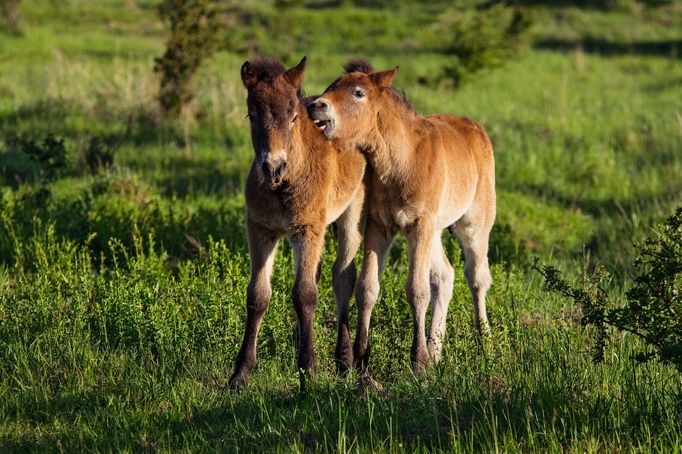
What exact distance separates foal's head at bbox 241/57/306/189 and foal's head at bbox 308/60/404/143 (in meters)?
0.23

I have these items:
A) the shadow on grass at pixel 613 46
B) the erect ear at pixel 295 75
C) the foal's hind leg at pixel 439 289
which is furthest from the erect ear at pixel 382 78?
the shadow on grass at pixel 613 46

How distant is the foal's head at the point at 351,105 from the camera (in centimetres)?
688

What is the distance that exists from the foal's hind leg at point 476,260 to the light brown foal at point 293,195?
1.40 metres

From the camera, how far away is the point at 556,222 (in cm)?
1237

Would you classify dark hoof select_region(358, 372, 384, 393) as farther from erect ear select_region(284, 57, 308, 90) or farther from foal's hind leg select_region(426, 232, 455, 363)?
erect ear select_region(284, 57, 308, 90)

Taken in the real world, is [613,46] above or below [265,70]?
below

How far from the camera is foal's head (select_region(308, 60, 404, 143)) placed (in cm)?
688

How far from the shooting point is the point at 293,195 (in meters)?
6.91

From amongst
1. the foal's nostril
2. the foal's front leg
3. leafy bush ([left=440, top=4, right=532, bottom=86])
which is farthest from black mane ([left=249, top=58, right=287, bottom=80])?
leafy bush ([left=440, top=4, right=532, bottom=86])

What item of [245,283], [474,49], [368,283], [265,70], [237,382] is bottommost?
[237,382]

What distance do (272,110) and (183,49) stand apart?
9.56m

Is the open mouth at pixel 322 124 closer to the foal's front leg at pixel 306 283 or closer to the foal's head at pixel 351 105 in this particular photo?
the foal's head at pixel 351 105

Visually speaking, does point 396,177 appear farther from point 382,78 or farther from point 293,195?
point 293,195

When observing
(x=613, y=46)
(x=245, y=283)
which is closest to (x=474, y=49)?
(x=613, y=46)
